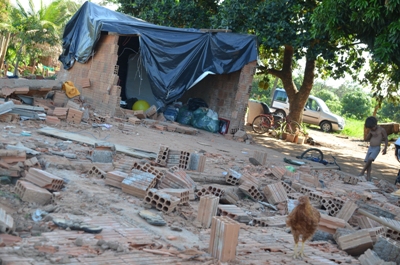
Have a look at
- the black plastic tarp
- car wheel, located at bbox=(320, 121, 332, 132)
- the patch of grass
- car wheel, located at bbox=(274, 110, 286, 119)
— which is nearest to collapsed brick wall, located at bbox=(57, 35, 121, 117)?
the black plastic tarp

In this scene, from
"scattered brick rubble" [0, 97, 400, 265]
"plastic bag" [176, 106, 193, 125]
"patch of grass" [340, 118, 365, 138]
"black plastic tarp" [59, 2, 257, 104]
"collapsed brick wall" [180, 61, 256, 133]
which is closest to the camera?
"scattered brick rubble" [0, 97, 400, 265]

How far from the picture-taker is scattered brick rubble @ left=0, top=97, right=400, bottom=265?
13.9 ft

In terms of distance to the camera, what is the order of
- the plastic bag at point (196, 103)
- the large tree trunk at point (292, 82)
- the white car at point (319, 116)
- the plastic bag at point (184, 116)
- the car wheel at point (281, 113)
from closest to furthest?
the plastic bag at point (184, 116), the plastic bag at point (196, 103), the large tree trunk at point (292, 82), the car wheel at point (281, 113), the white car at point (319, 116)

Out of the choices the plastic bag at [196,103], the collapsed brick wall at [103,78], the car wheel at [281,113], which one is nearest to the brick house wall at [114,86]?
the collapsed brick wall at [103,78]

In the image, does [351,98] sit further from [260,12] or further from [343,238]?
[343,238]

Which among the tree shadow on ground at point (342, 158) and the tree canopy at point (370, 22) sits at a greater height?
the tree canopy at point (370, 22)

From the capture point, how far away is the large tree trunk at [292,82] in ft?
61.9

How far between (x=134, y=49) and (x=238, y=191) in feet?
39.1

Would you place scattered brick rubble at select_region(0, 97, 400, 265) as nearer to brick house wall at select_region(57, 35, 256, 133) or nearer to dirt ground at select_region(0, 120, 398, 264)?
Result: dirt ground at select_region(0, 120, 398, 264)

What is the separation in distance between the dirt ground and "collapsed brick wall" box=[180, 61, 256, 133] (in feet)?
3.99

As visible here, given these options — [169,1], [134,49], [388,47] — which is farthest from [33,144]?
[169,1]

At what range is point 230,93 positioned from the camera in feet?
54.9

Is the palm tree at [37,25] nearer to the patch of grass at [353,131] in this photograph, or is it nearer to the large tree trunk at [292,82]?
the large tree trunk at [292,82]

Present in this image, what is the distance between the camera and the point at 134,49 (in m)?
18.5
